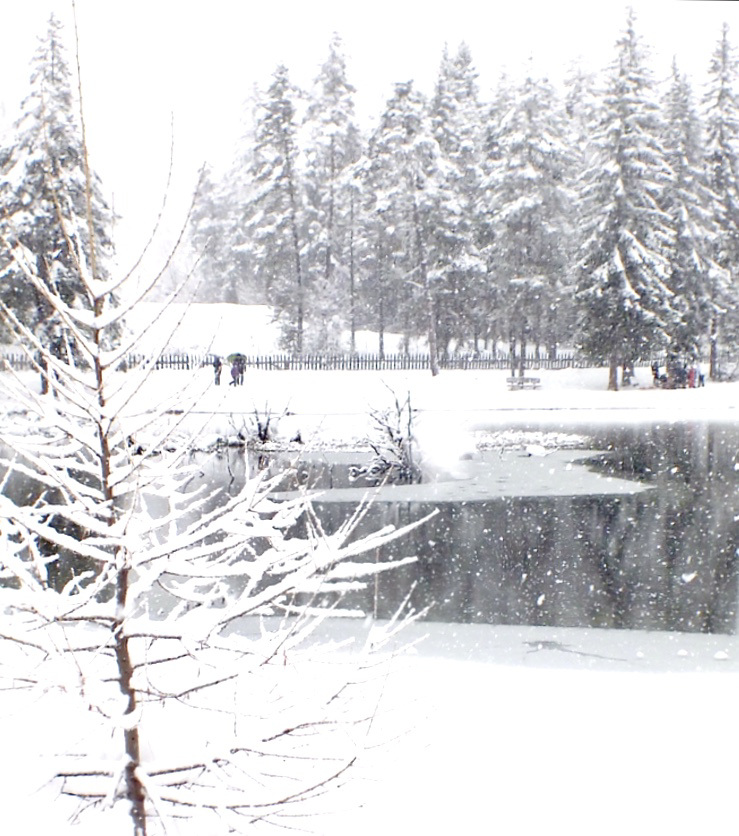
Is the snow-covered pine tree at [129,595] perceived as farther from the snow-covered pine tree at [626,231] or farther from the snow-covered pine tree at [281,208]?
the snow-covered pine tree at [281,208]

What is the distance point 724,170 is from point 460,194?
1115cm

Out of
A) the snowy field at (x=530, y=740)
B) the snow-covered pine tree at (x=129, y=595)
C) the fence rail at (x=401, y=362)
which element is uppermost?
the fence rail at (x=401, y=362)

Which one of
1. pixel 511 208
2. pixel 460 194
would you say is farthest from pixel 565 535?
pixel 460 194

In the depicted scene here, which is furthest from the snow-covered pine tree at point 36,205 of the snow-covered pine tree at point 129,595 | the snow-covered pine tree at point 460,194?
the snow-covered pine tree at point 129,595

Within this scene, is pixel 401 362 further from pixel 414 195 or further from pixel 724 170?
pixel 724 170

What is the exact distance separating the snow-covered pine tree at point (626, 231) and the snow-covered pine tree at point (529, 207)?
2.11 meters

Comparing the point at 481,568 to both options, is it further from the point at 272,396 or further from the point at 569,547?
the point at 272,396

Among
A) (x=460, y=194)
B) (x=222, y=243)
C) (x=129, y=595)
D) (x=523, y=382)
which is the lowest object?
(x=129, y=595)

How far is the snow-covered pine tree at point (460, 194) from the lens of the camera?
36156 millimetres

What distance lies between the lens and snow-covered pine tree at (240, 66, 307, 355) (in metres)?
38.4

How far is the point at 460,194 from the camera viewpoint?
3872 centimetres

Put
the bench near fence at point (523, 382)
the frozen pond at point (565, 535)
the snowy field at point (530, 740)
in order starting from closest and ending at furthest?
the snowy field at point (530, 740), the frozen pond at point (565, 535), the bench near fence at point (523, 382)

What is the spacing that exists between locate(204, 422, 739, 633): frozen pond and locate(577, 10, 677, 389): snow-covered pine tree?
14.7 metres

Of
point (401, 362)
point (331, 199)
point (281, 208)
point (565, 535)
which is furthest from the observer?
point (281, 208)
